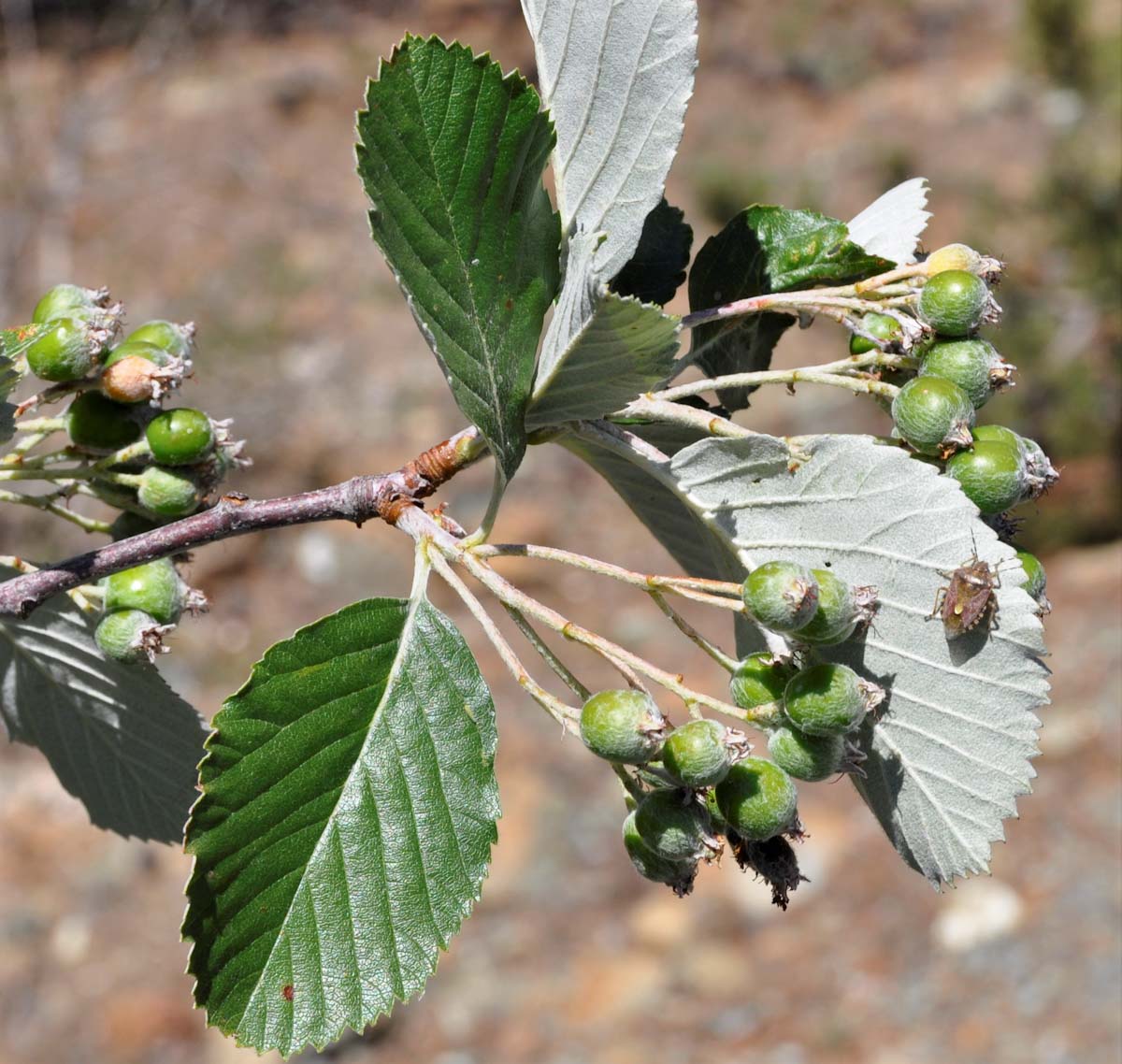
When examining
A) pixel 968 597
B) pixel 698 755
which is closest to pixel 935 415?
pixel 968 597

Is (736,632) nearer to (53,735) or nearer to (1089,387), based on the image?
(53,735)

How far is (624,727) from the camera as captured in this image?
115 cm

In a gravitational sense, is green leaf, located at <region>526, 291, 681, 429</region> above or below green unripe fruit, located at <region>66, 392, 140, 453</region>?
above

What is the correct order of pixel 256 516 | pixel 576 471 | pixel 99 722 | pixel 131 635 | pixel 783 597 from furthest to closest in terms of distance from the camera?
1. pixel 576 471
2. pixel 99 722
3. pixel 131 635
4. pixel 256 516
5. pixel 783 597

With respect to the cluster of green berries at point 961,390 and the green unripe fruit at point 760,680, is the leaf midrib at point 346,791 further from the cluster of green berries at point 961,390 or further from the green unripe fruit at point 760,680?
the cluster of green berries at point 961,390

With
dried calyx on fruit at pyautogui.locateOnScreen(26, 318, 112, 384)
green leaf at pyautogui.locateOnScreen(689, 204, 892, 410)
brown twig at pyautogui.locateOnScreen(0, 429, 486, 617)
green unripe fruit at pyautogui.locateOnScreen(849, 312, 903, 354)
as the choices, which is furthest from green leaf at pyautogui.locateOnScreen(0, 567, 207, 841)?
green unripe fruit at pyautogui.locateOnScreen(849, 312, 903, 354)

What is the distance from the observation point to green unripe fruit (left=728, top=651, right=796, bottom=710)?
1231 mm

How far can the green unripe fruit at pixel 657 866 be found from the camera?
4.07 feet

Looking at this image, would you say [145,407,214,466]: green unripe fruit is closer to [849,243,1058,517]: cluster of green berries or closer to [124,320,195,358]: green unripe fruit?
[124,320,195,358]: green unripe fruit

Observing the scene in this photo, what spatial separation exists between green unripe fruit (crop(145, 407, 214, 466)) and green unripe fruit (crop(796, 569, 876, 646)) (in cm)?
76

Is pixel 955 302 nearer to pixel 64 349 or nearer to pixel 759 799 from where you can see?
pixel 759 799

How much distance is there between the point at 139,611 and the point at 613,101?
823mm

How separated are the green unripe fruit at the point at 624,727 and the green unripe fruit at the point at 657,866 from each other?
13 cm


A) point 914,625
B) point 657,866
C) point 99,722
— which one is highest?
point 914,625
